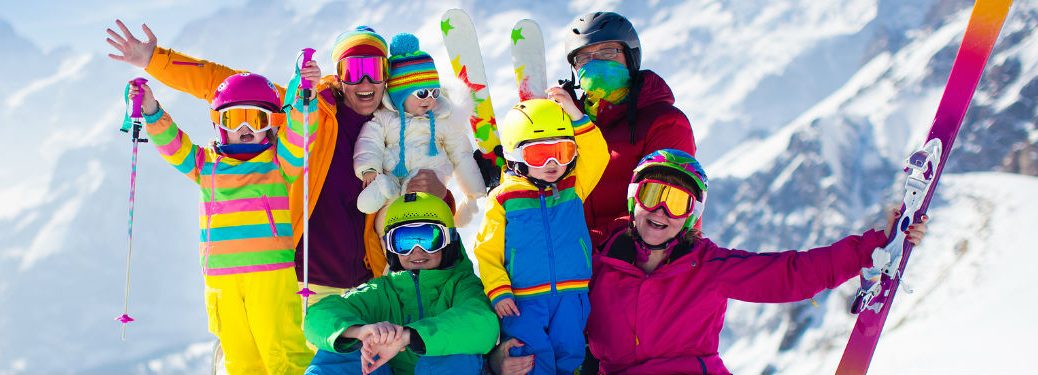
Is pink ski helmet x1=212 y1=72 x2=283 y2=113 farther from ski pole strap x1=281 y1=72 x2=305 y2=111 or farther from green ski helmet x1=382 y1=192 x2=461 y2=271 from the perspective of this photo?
green ski helmet x1=382 y1=192 x2=461 y2=271

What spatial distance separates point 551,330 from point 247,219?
73.3 inches

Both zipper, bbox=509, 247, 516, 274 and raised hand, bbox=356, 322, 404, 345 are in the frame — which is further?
zipper, bbox=509, 247, 516, 274

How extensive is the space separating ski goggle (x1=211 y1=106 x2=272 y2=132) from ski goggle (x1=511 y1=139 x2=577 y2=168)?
62.9 inches

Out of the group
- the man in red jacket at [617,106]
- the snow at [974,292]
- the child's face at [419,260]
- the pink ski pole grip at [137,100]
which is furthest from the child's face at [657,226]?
the snow at [974,292]

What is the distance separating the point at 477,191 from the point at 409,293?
1.22 m

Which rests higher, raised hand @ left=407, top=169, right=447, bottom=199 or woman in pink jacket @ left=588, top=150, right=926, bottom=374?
raised hand @ left=407, top=169, right=447, bottom=199

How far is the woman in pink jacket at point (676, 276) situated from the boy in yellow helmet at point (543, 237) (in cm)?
17

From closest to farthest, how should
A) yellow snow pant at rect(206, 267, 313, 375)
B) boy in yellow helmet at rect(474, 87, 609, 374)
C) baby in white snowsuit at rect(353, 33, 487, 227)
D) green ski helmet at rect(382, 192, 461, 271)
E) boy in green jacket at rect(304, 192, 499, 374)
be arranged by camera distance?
boy in green jacket at rect(304, 192, 499, 374) → boy in yellow helmet at rect(474, 87, 609, 374) → green ski helmet at rect(382, 192, 461, 271) → yellow snow pant at rect(206, 267, 313, 375) → baby in white snowsuit at rect(353, 33, 487, 227)

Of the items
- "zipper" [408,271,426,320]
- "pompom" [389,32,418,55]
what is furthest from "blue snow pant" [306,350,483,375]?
"pompom" [389,32,418,55]

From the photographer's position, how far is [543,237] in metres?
4.82

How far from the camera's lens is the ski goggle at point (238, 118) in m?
5.39

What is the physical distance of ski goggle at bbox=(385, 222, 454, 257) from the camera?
4.93 metres

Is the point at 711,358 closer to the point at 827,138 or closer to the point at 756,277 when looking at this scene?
the point at 756,277

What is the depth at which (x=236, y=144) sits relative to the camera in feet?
17.7
